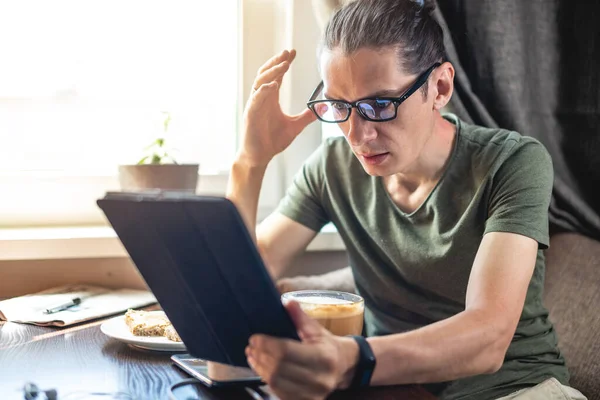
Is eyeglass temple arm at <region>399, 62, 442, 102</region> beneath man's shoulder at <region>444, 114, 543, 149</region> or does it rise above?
above

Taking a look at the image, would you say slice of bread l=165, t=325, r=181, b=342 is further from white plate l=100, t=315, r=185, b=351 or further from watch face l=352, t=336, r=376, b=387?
watch face l=352, t=336, r=376, b=387

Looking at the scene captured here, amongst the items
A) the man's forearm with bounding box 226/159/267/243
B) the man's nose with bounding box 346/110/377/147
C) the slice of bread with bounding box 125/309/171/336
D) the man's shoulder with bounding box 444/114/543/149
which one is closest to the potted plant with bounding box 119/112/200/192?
the man's forearm with bounding box 226/159/267/243

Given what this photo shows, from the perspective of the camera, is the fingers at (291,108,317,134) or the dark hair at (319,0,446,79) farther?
the fingers at (291,108,317,134)

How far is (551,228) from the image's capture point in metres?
1.78

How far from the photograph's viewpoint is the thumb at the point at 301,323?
2.72ft

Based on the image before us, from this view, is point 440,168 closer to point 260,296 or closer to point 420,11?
point 420,11

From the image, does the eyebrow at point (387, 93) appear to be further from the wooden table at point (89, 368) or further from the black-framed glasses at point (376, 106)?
the wooden table at point (89, 368)

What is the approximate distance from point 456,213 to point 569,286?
0.37m

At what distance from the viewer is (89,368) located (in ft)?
3.54

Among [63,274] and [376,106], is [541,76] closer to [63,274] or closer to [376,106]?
[376,106]

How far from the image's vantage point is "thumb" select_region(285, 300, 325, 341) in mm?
828

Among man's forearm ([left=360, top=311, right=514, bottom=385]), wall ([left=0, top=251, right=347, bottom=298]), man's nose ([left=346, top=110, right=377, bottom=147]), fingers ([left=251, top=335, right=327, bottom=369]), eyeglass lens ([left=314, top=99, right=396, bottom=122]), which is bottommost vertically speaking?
wall ([left=0, top=251, right=347, bottom=298])

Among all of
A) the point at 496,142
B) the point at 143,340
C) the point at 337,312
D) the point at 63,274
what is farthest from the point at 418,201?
the point at 63,274

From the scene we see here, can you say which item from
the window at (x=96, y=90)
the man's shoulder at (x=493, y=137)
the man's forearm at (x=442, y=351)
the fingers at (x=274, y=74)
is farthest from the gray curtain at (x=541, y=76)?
the man's forearm at (x=442, y=351)
